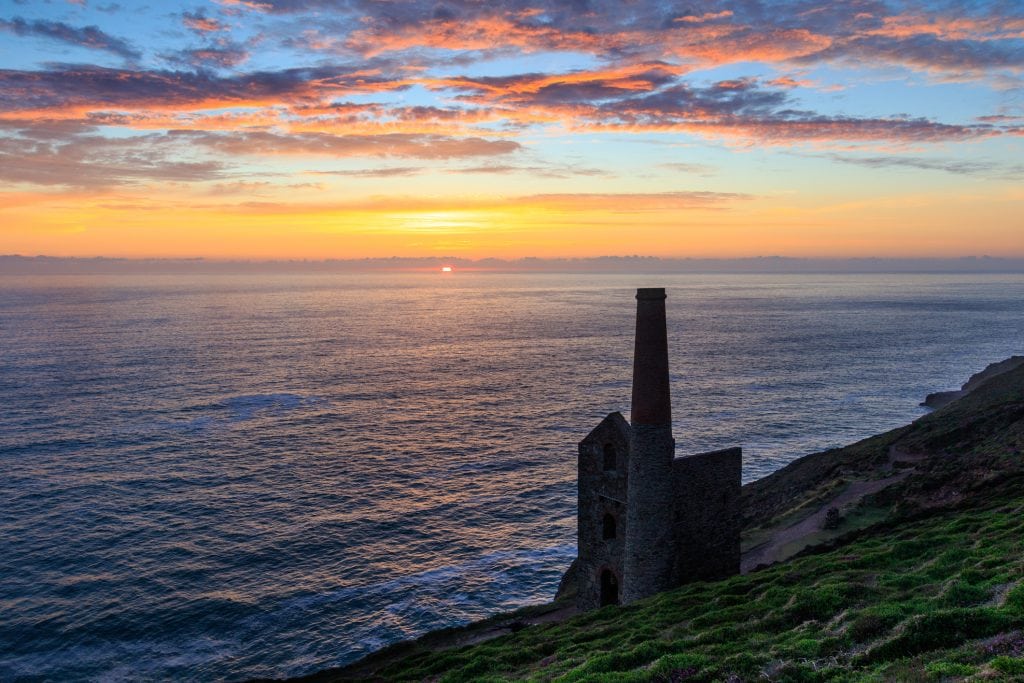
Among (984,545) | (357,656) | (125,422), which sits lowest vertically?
(357,656)

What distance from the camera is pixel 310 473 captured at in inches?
2112

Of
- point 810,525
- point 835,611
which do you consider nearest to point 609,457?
point 835,611

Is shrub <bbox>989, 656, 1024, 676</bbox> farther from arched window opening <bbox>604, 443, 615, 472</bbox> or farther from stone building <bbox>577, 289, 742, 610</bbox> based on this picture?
arched window opening <bbox>604, 443, 615, 472</bbox>

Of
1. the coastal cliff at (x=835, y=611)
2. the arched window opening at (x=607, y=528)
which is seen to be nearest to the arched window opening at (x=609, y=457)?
the arched window opening at (x=607, y=528)

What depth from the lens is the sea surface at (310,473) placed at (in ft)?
110

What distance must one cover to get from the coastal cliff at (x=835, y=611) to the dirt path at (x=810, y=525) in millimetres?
126

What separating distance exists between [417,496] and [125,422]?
3755cm

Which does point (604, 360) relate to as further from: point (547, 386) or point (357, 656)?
point (357, 656)

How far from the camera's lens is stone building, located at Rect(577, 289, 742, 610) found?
86.5 feet

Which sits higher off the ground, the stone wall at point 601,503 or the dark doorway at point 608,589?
the stone wall at point 601,503

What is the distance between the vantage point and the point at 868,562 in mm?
23344

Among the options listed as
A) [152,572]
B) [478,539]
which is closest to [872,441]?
[478,539]

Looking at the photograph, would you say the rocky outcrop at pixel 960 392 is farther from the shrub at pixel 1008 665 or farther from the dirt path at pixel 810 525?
the shrub at pixel 1008 665

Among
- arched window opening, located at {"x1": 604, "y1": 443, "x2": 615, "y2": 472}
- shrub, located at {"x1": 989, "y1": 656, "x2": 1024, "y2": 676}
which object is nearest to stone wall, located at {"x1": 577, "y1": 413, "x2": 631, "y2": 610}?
arched window opening, located at {"x1": 604, "y1": 443, "x2": 615, "y2": 472}
